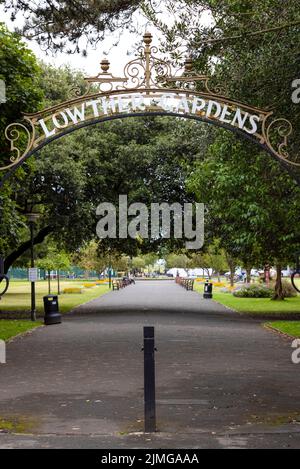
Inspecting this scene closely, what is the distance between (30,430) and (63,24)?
Result: 7.54 m

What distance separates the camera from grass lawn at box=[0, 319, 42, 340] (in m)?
19.5

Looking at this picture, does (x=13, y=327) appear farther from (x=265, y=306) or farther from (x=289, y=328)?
(x=265, y=306)

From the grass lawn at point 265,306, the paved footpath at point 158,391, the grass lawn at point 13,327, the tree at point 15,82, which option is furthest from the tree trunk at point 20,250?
the paved footpath at point 158,391

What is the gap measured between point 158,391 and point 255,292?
3622 cm

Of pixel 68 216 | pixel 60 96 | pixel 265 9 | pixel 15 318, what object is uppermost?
pixel 60 96

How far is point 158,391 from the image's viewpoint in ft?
34.6

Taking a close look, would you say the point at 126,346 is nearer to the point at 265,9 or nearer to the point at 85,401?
the point at 85,401

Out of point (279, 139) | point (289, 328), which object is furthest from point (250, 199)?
point (279, 139)

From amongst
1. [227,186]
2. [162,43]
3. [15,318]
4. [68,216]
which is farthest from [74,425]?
[68,216]

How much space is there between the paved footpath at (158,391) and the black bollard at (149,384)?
15 centimetres

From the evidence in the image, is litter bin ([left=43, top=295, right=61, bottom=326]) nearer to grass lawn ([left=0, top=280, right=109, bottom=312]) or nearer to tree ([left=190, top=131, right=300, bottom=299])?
tree ([left=190, top=131, right=300, bottom=299])

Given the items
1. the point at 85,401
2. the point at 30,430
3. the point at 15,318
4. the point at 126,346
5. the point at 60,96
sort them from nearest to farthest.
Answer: the point at 30,430
the point at 85,401
the point at 126,346
the point at 15,318
the point at 60,96

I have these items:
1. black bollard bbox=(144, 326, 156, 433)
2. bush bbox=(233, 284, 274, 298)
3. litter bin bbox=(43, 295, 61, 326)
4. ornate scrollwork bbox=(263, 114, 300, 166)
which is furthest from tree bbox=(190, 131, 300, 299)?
bush bbox=(233, 284, 274, 298)

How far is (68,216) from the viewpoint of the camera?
28797 mm
